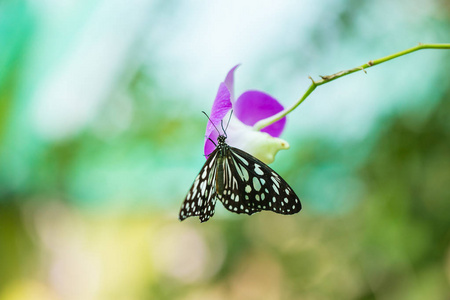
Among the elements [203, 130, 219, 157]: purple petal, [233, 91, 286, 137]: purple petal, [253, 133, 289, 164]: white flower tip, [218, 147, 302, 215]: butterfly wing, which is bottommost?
[218, 147, 302, 215]: butterfly wing

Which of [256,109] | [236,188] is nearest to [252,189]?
[236,188]

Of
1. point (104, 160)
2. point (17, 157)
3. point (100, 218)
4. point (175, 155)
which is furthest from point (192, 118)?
point (17, 157)

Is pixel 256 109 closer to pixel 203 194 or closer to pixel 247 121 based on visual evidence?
pixel 247 121

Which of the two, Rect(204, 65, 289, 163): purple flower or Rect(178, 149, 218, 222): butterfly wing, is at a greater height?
Rect(204, 65, 289, 163): purple flower

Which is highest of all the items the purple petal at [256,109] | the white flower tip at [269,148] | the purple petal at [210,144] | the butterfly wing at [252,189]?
the purple petal at [256,109]
